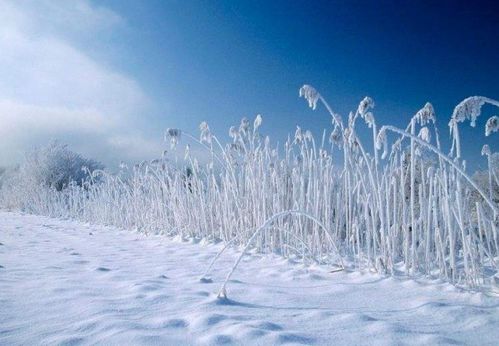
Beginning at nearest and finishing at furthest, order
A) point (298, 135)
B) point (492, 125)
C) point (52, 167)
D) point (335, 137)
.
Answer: point (492, 125)
point (335, 137)
point (298, 135)
point (52, 167)

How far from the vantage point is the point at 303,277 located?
2.39 metres

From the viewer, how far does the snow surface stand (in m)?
1.31

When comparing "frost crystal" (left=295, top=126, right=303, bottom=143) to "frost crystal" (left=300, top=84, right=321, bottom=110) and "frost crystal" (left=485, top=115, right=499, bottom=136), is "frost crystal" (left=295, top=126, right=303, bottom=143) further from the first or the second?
"frost crystal" (left=485, top=115, right=499, bottom=136)

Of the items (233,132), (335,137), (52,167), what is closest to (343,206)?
(335,137)

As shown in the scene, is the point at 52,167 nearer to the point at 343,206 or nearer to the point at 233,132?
the point at 233,132

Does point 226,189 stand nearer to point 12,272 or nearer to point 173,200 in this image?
point 173,200

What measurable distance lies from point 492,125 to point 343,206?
1.78m

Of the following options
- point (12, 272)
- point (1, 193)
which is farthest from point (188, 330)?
point (1, 193)

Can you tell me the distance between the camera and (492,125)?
188cm

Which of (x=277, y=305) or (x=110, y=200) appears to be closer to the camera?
(x=277, y=305)

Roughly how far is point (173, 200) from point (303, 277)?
3357mm

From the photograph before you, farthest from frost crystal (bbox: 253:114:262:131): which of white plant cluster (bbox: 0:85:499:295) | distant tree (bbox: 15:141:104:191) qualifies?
distant tree (bbox: 15:141:104:191)

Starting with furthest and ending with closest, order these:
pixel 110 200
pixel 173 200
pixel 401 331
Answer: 1. pixel 110 200
2. pixel 173 200
3. pixel 401 331

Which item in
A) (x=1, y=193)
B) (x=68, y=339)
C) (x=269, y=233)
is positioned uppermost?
(x=1, y=193)
